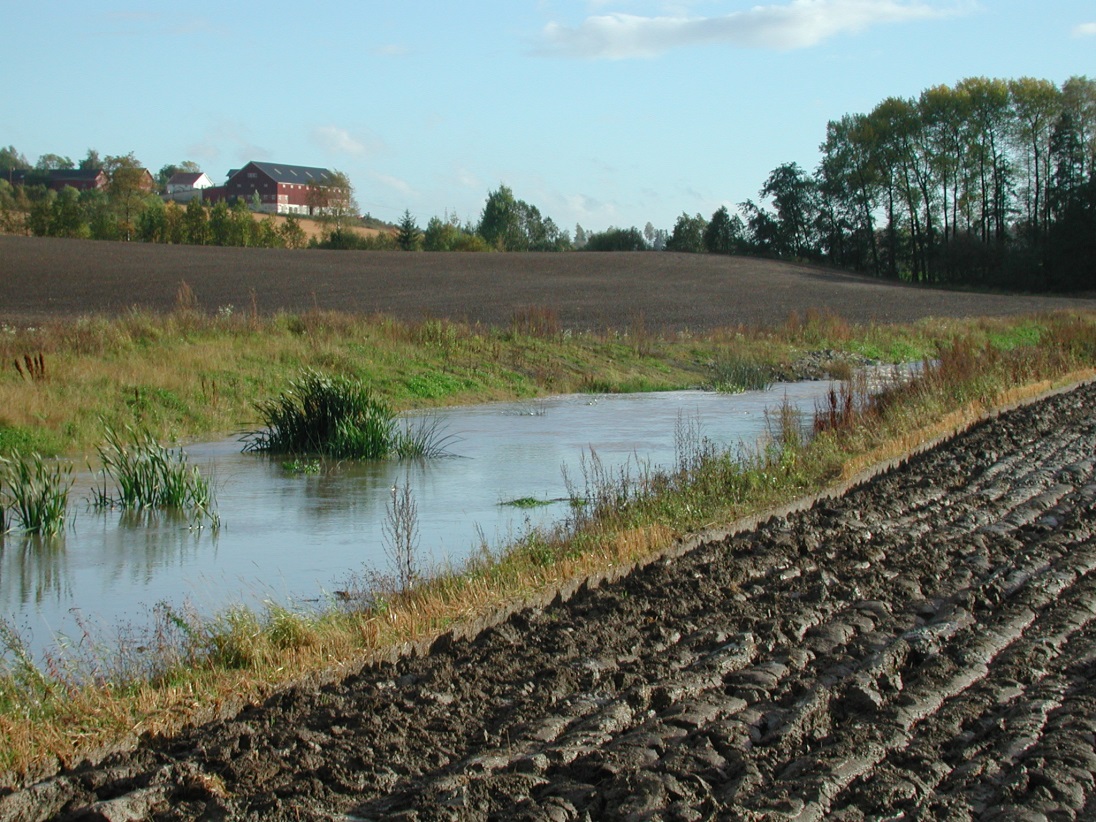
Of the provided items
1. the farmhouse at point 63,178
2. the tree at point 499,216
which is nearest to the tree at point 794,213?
the tree at point 499,216

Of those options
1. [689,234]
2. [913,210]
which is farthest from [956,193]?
[689,234]

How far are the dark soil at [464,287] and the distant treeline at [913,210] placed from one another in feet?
38.9

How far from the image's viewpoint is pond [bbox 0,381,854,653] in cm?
893

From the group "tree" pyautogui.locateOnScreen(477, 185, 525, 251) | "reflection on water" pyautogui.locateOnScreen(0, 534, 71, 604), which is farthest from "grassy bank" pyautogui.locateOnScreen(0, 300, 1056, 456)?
"tree" pyautogui.locateOnScreen(477, 185, 525, 251)

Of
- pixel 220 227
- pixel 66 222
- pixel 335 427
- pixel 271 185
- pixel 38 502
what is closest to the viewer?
pixel 38 502

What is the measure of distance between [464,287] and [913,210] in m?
51.7

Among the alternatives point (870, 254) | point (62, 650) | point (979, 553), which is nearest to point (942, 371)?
point (979, 553)

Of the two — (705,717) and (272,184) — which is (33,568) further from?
(272,184)

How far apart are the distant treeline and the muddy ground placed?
83.3m

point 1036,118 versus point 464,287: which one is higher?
point 1036,118

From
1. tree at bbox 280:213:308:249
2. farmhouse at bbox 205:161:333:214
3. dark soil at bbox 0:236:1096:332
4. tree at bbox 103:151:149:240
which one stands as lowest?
dark soil at bbox 0:236:1096:332

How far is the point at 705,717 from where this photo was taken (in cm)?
559

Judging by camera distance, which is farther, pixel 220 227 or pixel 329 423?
pixel 220 227

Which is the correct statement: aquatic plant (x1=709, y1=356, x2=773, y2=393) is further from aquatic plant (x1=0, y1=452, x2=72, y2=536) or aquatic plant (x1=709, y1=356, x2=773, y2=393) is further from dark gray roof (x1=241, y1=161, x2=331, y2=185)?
dark gray roof (x1=241, y1=161, x2=331, y2=185)
